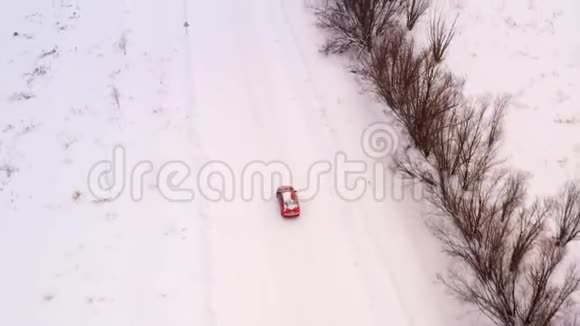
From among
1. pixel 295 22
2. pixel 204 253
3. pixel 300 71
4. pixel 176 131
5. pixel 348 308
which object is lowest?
pixel 348 308

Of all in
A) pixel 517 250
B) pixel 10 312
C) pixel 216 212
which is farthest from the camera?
pixel 216 212

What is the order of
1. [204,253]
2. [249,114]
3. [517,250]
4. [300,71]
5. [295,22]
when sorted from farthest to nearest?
[295,22] → [300,71] → [249,114] → [204,253] → [517,250]

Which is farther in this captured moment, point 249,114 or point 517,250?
point 249,114

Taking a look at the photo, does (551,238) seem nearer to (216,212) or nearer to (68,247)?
(216,212)

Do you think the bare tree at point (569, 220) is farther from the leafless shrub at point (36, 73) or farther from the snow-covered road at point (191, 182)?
the leafless shrub at point (36, 73)

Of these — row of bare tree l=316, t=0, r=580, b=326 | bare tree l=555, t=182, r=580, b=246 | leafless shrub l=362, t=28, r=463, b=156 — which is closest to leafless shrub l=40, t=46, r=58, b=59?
row of bare tree l=316, t=0, r=580, b=326

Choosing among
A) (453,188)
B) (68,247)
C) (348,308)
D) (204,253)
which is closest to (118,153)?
(68,247)

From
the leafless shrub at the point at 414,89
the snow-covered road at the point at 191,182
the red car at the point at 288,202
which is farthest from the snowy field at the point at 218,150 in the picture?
the leafless shrub at the point at 414,89

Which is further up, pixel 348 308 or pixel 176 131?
pixel 176 131

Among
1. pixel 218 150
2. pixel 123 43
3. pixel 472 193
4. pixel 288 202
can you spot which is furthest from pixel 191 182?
pixel 472 193
